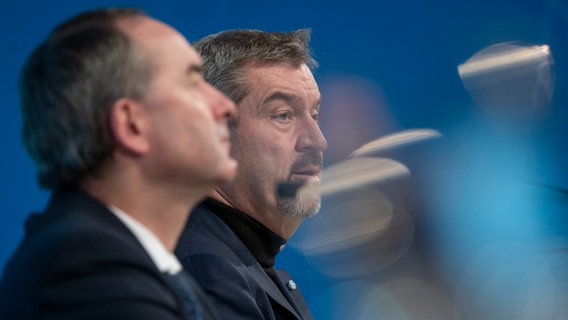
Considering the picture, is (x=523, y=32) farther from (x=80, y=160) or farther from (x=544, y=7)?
(x=80, y=160)

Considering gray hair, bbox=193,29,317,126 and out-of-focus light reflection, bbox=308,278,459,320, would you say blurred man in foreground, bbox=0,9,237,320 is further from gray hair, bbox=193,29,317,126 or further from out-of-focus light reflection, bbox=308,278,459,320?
out-of-focus light reflection, bbox=308,278,459,320

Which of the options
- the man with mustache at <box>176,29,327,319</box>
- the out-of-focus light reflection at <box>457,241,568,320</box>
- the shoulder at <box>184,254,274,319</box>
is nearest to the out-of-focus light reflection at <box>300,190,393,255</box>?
the out-of-focus light reflection at <box>457,241,568,320</box>

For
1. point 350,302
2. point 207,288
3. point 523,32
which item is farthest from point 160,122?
point 523,32

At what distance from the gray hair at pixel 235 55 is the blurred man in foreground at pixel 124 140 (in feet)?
2.07

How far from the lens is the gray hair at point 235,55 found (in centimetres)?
141

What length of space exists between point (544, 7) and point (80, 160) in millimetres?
1471

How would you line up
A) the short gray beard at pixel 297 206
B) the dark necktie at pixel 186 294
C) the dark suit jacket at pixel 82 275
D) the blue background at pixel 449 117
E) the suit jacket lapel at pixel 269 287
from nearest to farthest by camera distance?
1. the dark suit jacket at pixel 82 275
2. the dark necktie at pixel 186 294
3. the suit jacket lapel at pixel 269 287
4. the short gray beard at pixel 297 206
5. the blue background at pixel 449 117

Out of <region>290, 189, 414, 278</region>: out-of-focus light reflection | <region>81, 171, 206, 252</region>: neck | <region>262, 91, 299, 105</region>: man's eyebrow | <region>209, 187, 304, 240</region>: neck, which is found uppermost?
<region>81, 171, 206, 252</region>: neck

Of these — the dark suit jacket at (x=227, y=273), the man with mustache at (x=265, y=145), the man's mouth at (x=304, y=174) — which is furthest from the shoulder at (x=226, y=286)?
the man's mouth at (x=304, y=174)

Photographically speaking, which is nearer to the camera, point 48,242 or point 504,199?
point 48,242

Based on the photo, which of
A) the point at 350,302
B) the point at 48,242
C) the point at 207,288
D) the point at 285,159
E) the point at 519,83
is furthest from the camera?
the point at 519,83

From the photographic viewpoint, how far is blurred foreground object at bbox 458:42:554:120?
1.96 metres

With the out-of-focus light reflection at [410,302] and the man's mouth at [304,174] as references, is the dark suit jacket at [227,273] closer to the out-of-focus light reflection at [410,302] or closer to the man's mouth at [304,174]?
the man's mouth at [304,174]

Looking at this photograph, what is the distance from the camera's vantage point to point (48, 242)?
0.67 meters
